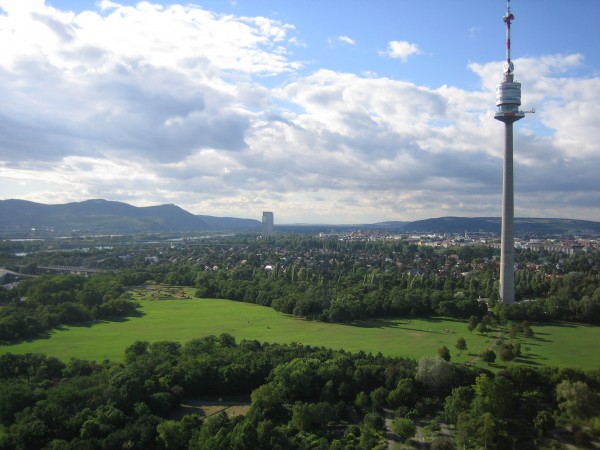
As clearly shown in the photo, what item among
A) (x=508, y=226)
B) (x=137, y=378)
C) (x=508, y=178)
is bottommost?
(x=137, y=378)

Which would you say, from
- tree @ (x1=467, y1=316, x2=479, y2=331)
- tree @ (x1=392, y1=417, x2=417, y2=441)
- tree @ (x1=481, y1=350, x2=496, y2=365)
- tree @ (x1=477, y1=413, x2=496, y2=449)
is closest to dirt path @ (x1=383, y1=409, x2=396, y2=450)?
tree @ (x1=392, y1=417, x2=417, y2=441)

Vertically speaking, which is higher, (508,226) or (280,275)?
(508,226)

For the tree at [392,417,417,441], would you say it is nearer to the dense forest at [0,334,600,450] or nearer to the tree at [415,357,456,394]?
the dense forest at [0,334,600,450]

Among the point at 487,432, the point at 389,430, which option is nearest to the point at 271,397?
the point at 389,430

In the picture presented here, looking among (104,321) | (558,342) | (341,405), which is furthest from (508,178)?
(104,321)

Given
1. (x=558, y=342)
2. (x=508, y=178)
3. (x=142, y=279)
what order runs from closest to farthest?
(x=558, y=342)
(x=508, y=178)
(x=142, y=279)

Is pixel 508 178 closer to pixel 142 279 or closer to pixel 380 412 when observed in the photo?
pixel 380 412

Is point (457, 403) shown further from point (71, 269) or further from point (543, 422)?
point (71, 269)
